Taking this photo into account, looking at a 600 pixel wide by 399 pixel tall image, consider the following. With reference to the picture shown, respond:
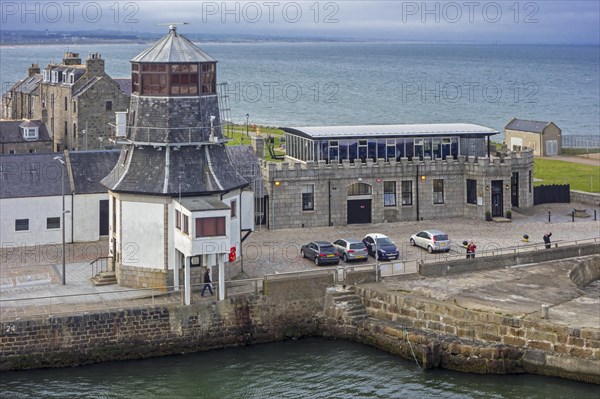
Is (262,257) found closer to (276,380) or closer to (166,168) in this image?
(166,168)

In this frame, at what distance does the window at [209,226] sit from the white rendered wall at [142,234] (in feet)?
10.4

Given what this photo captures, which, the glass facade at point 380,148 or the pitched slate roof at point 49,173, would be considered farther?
the glass facade at point 380,148

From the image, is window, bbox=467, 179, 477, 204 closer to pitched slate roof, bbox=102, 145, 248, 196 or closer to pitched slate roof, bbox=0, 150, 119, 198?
pitched slate roof, bbox=102, 145, 248, 196

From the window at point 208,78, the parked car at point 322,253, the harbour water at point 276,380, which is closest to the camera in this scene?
the harbour water at point 276,380

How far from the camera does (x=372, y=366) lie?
43.0 m

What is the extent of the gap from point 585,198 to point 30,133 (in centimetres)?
4108

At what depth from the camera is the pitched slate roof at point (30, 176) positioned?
55.0 m

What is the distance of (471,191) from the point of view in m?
61.8

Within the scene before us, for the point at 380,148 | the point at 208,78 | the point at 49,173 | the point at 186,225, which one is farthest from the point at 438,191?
the point at 49,173

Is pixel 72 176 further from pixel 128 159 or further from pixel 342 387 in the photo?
pixel 342 387

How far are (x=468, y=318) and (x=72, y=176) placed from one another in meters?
23.9

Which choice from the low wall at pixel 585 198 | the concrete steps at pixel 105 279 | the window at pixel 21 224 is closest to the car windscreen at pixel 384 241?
the concrete steps at pixel 105 279

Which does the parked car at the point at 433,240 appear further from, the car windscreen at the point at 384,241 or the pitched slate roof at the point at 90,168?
the pitched slate roof at the point at 90,168

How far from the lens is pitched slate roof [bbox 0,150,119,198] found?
181 ft
